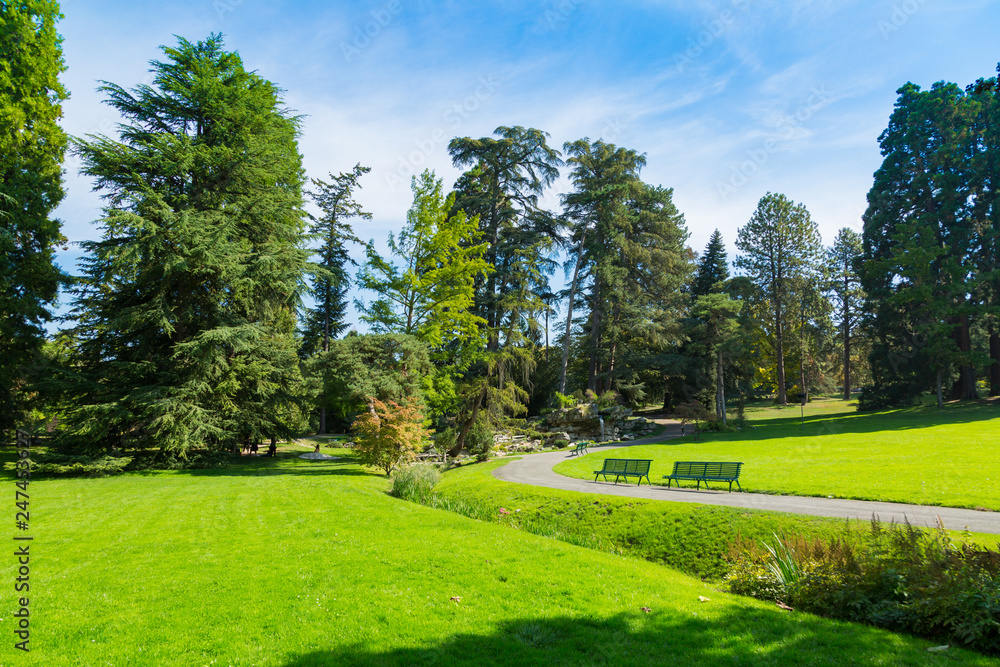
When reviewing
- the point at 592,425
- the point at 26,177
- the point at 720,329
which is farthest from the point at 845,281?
the point at 26,177

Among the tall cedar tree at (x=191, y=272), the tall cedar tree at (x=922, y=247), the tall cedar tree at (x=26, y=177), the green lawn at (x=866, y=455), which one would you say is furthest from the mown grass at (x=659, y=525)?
the tall cedar tree at (x=922, y=247)

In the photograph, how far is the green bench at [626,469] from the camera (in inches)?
646

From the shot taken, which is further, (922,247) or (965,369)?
(965,369)

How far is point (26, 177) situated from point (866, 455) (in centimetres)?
3574

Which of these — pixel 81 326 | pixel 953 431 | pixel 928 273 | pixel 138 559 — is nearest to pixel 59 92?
pixel 81 326

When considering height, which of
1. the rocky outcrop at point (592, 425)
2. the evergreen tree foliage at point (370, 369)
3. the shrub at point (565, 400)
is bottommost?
the rocky outcrop at point (592, 425)

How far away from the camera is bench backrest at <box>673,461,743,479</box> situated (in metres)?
14.2

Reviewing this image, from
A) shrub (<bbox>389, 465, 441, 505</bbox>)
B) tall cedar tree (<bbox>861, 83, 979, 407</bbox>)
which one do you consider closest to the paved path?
shrub (<bbox>389, 465, 441, 505</bbox>)

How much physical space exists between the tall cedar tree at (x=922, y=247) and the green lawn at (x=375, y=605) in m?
34.6

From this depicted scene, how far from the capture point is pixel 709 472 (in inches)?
584

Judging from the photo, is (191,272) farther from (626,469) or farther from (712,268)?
(712,268)

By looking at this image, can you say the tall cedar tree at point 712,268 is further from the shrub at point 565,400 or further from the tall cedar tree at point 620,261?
the shrub at point 565,400

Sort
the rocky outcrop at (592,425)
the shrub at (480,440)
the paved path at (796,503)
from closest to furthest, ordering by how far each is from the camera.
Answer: the paved path at (796,503)
the shrub at (480,440)
the rocky outcrop at (592,425)

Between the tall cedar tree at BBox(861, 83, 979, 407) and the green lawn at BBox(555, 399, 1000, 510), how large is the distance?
3.51m
